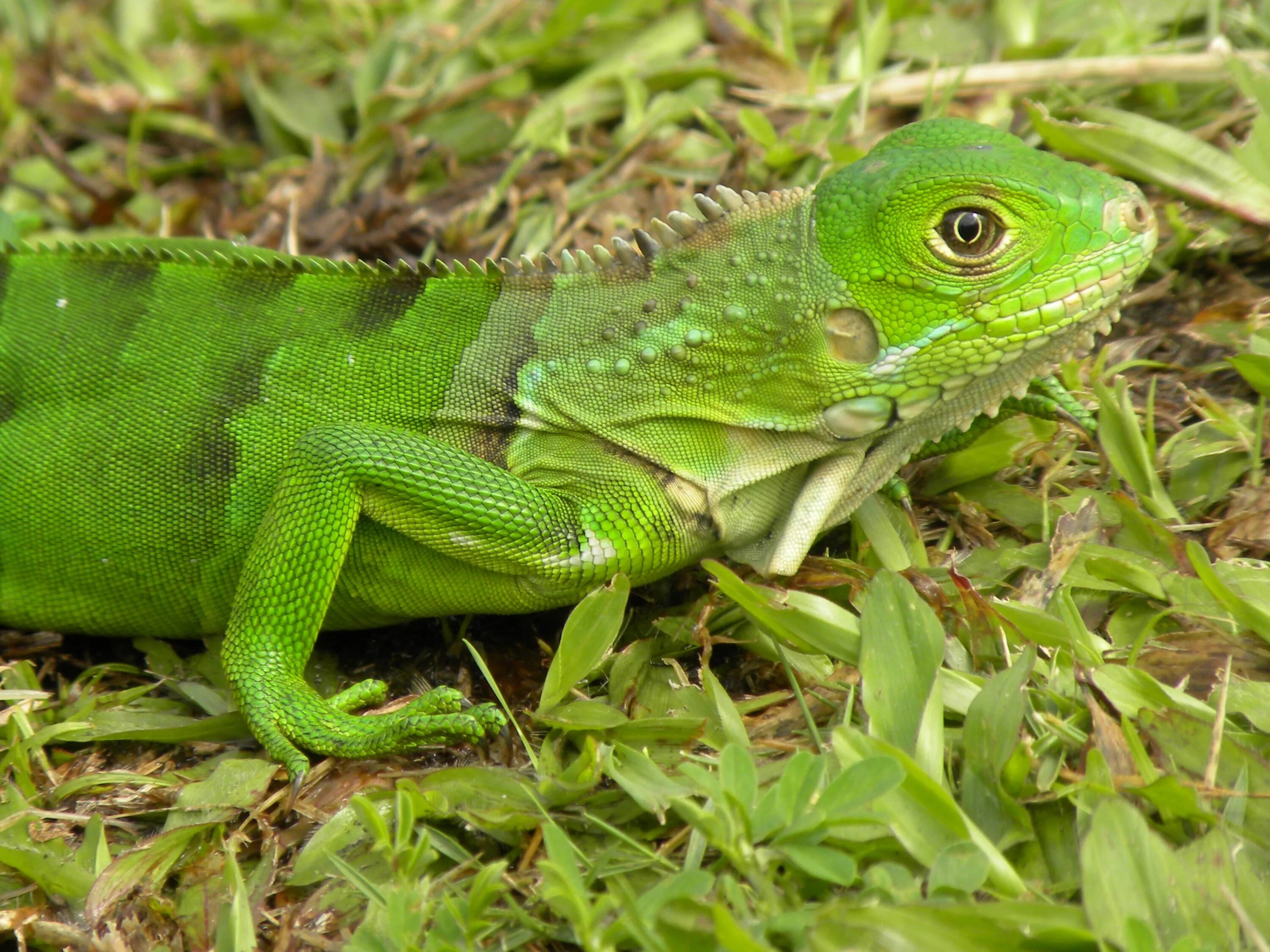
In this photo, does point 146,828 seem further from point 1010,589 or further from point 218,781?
point 1010,589

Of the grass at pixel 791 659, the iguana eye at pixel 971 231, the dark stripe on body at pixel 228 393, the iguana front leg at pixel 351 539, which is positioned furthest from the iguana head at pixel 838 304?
the dark stripe on body at pixel 228 393

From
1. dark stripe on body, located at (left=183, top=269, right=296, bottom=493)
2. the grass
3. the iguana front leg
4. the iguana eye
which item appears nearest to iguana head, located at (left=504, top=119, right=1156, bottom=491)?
the iguana eye

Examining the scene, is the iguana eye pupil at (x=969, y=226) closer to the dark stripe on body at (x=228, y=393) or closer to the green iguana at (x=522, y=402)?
the green iguana at (x=522, y=402)

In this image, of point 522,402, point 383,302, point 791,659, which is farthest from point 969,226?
point 383,302

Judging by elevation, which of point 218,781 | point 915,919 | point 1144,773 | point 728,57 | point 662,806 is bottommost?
point 218,781

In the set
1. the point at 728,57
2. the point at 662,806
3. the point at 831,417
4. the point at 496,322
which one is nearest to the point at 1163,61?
the point at 728,57

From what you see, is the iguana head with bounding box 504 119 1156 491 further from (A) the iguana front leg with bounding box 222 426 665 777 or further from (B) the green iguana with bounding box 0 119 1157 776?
(A) the iguana front leg with bounding box 222 426 665 777

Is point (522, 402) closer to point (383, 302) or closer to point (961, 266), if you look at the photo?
point (383, 302)
